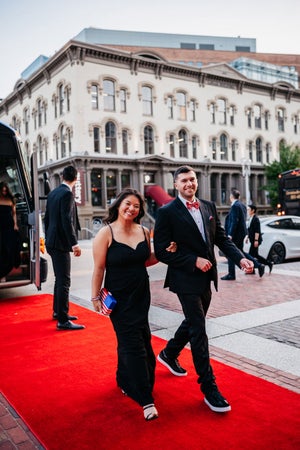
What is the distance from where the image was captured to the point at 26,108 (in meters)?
38.3

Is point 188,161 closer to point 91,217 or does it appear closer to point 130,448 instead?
point 91,217

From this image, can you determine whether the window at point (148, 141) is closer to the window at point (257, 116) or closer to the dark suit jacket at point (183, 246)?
the window at point (257, 116)

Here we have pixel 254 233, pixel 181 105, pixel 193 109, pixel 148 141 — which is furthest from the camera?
pixel 193 109

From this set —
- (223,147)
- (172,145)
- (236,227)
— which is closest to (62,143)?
(172,145)

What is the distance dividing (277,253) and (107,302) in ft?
33.8

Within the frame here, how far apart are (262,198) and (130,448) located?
3950cm

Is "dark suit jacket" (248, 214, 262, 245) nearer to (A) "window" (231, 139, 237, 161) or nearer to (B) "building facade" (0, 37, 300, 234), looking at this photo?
(B) "building facade" (0, 37, 300, 234)

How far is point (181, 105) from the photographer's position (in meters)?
35.5

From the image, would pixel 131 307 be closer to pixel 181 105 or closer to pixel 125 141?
pixel 125 141

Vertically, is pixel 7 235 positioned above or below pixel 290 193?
below

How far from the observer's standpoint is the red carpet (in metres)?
2.89

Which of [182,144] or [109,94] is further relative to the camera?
[182,144]

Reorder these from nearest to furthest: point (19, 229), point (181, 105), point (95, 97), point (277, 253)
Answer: point (19, 229) < point (277, 253) < point (95, 97) < point (181, 105)

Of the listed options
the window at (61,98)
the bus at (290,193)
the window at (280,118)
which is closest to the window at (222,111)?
the window at (280,118)
